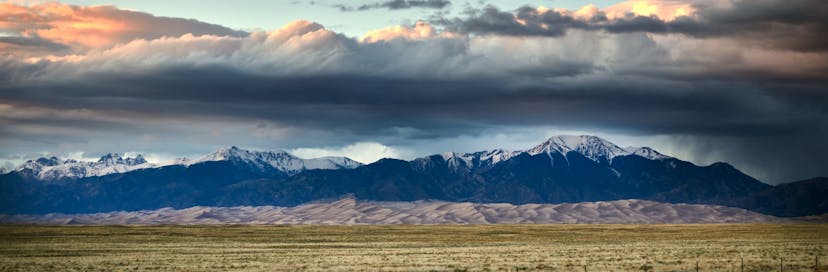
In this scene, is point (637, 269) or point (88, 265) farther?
point (88, 265)

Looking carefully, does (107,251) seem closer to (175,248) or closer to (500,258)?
(175,248)

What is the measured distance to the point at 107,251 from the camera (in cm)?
9406

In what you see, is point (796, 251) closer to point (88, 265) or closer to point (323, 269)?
point (323, 269)

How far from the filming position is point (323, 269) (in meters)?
63.9

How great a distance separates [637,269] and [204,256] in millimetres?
43423

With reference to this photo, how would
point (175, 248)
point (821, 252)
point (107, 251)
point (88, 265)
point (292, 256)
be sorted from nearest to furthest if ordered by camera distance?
point (88, 265) < point (821, 252) < point (292, 256) < point (107, 251) < point (175, 248)

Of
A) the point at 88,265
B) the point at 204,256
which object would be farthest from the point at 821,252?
the point at 88,265

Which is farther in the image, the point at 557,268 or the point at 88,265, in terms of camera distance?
the point at 88,265

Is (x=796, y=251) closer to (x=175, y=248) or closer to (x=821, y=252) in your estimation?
(x=821, y=252)

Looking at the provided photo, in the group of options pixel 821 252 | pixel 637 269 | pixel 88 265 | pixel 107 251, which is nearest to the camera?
pixel 637 269

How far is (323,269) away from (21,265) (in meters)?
27.0

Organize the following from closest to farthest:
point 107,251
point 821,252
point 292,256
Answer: point 821,252
point 292,256
point 107,251

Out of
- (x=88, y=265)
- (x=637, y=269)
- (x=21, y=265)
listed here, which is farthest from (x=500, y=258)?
(x=21, y=265)

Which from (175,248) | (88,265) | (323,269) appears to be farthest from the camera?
(175,248)
